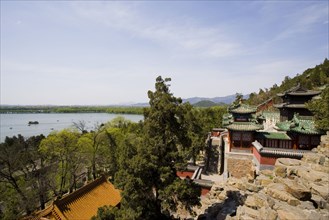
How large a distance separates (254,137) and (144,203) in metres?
16.4

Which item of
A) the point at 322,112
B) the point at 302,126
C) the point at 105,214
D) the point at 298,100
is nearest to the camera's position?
the point at 105,214

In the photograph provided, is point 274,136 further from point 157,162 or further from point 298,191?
point 157,162

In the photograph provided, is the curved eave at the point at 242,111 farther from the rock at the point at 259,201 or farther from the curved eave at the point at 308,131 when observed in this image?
the rock at the point at 259,201

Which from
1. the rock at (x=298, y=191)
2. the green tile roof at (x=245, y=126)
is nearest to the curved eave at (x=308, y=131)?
the green tile roof at (x=245, y=126)

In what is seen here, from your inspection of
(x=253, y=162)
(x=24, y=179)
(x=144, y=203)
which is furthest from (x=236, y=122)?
(x=24, y=179)

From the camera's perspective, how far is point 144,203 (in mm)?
11102

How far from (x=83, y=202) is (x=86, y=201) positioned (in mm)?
261

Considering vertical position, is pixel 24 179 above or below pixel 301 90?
below

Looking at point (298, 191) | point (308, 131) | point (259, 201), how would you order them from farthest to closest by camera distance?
point (308, 131)
point (259, 201)
point (298, 191)

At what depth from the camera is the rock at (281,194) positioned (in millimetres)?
8958

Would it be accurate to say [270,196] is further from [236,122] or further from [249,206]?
[236,122]

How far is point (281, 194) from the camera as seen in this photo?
940 cm

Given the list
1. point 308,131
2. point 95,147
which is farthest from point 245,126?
point 95,147

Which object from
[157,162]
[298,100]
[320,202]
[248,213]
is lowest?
[248,213]
